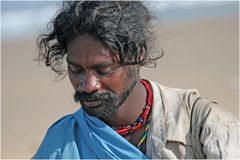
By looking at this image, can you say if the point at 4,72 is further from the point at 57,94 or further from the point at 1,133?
the point at 1,133

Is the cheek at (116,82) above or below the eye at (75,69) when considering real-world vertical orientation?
below

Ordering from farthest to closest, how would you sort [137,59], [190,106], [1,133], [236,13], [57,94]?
[236,13] → [57,94] → [1,133] → [137,59] → [190,106]

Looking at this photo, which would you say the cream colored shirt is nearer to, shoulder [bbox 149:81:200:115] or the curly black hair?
shoulder [bbox 149:81:200:115]

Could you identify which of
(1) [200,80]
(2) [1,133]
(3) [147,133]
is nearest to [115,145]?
(3) [147,133]

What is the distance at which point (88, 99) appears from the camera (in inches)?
122

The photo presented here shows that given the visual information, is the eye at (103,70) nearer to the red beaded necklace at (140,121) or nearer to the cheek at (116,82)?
the cheek at (116,82)

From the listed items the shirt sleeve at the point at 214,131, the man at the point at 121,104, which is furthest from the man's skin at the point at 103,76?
the shirt sleeve at the point at 214,131

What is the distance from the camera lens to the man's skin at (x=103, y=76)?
3059mm

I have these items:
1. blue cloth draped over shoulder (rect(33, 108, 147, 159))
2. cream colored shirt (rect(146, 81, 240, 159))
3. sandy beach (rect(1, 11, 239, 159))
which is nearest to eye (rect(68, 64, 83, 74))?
blue cloth draped over shoulder (rect(33, 108, 147, 159))

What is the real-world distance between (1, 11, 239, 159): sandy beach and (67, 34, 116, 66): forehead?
13.0 ft

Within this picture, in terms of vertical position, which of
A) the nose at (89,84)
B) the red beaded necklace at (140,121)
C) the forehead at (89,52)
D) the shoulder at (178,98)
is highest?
the forehead at (89,52)

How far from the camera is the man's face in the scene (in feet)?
10.0

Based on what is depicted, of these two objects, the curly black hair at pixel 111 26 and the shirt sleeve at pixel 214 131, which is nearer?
the shirt sleeve at pixel 214 131

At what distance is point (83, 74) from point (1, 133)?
16.0ft
